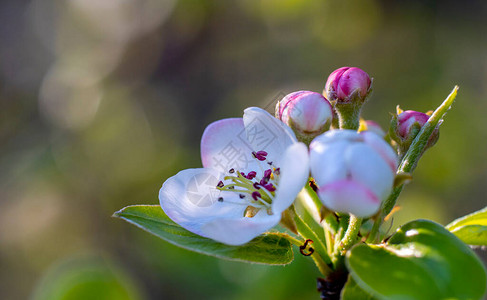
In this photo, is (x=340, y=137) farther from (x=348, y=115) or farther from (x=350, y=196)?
(x=348, y=115)

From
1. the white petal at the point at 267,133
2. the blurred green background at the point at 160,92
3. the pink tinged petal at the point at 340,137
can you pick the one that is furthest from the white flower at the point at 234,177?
the blurred green background at the point at 160,92

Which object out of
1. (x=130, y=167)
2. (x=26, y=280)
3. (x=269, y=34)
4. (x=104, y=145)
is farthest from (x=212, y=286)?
(x=269, y=34)

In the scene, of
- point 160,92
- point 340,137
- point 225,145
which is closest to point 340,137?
point 340,137

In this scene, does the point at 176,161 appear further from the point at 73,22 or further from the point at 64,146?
the point at 73,22

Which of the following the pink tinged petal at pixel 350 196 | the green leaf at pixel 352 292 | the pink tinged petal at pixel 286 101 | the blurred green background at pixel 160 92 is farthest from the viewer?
the blurred green background at pixel 160 92

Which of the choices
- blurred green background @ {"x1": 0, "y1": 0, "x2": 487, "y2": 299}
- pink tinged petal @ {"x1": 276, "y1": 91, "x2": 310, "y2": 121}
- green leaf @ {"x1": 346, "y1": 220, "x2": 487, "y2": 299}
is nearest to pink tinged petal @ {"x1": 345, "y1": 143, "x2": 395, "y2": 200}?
green leaf @ {"x1": 346, "y1": 220, "x2": 487, "y2": 299}

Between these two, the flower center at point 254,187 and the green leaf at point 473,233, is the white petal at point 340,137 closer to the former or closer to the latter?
the flower center at point 254,187

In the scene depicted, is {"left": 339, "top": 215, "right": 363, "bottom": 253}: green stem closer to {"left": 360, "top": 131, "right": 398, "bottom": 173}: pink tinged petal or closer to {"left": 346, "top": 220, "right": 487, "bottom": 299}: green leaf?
{"left": 346, "top": 220, "right": 487, "bottom": 299}: green leaf
